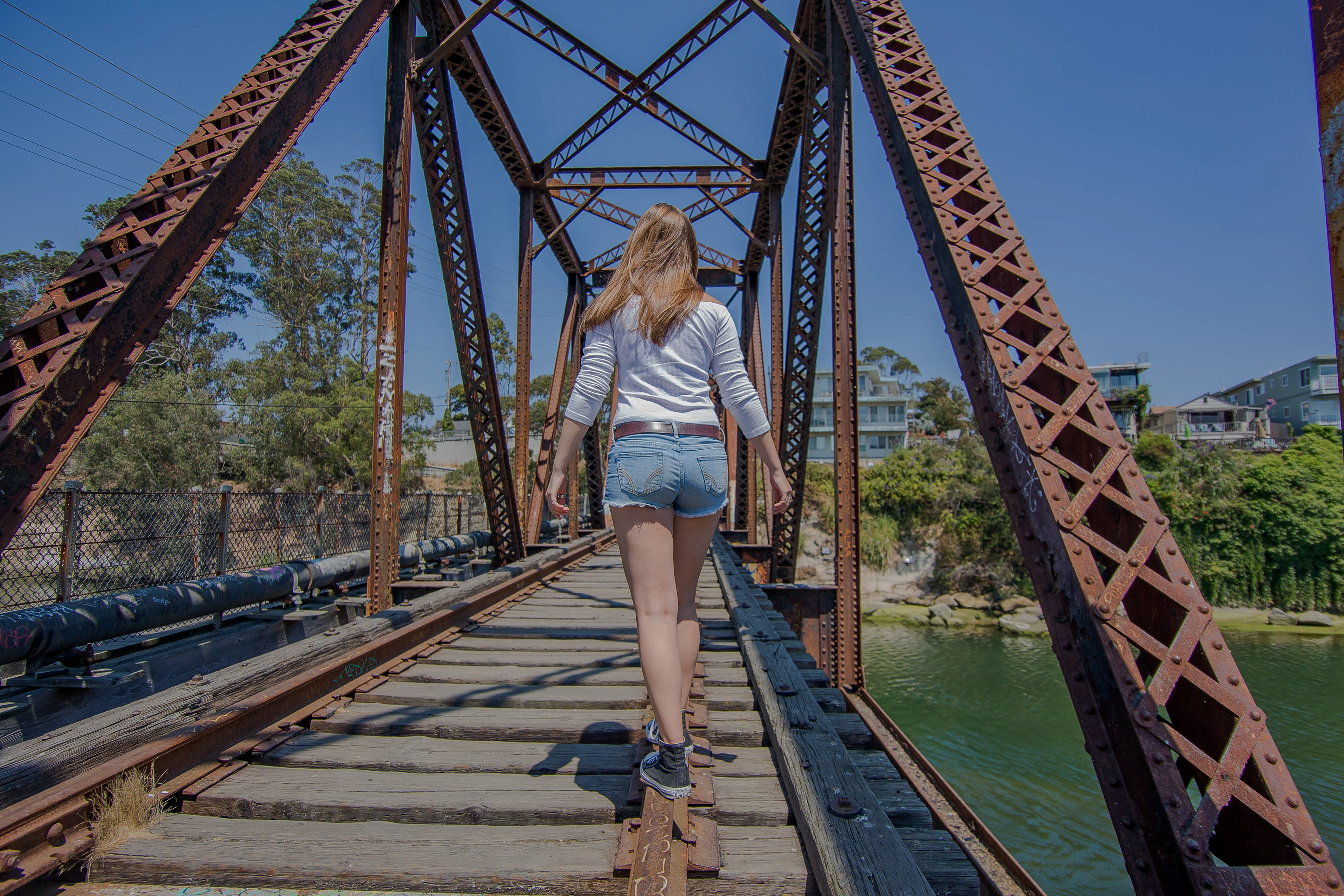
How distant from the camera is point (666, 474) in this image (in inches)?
69.8

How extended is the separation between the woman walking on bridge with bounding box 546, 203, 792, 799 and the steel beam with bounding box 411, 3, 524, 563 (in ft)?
13.1

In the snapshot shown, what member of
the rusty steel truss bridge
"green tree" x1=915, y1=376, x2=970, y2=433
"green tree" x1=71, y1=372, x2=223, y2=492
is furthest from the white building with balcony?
the rusty steel truss bridge

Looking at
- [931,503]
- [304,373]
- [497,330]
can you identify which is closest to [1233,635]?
[931,503]

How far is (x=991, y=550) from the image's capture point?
1046 inches

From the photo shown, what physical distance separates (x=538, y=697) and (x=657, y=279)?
5.99 feet

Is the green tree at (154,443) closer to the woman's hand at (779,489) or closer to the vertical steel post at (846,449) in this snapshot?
the vertical steel post at (846,449)

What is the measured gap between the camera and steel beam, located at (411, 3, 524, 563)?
18.4 feet

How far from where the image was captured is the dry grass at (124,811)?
5.33 ft

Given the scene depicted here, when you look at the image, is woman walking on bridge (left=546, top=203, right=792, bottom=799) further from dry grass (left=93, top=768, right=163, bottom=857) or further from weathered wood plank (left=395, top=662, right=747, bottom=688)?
dry grass (left=93, top=768, right=163, bottom=857)

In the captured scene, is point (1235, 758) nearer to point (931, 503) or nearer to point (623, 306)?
point (623, 306)

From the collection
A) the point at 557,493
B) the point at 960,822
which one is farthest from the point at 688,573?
the point at 960,822

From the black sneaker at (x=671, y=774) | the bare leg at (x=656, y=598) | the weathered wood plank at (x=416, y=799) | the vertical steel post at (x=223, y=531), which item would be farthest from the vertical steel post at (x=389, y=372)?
the vertical steel post at (x=223, y=531)

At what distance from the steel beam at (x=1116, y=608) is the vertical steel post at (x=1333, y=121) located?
2.00 feet

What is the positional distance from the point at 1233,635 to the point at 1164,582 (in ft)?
92.6
